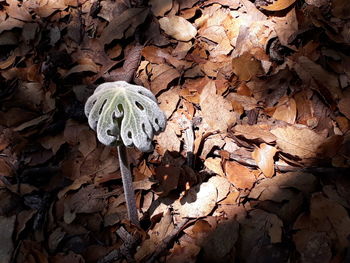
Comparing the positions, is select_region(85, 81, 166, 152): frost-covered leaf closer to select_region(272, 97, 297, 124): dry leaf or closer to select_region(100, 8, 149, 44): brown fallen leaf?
select_region(272, 97, 297, 124): dry leaf

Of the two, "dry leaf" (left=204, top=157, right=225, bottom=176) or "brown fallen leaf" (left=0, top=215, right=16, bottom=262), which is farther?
"dry leaf" (left=204, top=157, right=225, bottom=176)

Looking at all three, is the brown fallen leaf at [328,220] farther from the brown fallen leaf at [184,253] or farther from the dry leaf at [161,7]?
the dry leaf at [161,7]

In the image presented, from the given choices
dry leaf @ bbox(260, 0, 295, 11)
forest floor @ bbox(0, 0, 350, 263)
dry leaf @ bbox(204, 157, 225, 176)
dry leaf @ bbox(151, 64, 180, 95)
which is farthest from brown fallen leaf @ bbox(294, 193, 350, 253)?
dry leaf @ bbox(260, 0, 295, 11)

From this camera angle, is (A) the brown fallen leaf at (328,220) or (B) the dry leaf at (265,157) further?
(B) the dry leaf at (265,157)

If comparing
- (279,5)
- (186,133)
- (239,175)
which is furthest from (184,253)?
(279,5)

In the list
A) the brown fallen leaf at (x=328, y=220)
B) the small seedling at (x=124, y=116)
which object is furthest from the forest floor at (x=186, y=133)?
the small seedling at (x=124, y=116)
